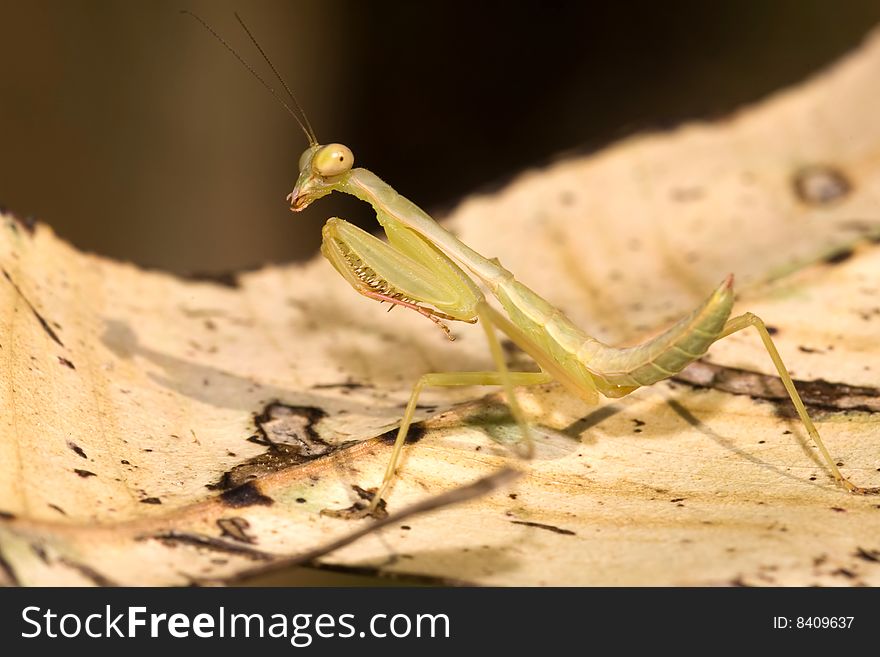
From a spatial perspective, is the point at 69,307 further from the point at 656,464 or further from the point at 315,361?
the point at 656,464

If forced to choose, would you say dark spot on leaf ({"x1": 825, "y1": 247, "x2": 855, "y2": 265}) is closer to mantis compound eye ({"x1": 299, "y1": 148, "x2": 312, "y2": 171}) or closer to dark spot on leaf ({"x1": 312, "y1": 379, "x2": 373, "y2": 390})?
dark spot on leaf ({"x1": 312, "y1": 379, "x2": 373, "y2": 390})

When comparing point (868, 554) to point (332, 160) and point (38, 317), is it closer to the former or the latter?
point (332, 160)

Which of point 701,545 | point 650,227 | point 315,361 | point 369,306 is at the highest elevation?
point 650,227

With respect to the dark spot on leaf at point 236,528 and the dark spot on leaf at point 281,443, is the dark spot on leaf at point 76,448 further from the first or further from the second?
the dark spot on leaf at point 236,528

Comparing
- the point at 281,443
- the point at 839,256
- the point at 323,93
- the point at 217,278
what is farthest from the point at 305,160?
the point at 323,93

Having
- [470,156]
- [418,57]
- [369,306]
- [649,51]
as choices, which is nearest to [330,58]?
[418,57]

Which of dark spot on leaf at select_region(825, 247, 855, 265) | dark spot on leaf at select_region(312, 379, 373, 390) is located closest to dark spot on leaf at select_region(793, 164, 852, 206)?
dark spot on leaf at select_region(825, 247, 855, 265)

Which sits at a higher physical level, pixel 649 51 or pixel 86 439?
pixel 649 51
